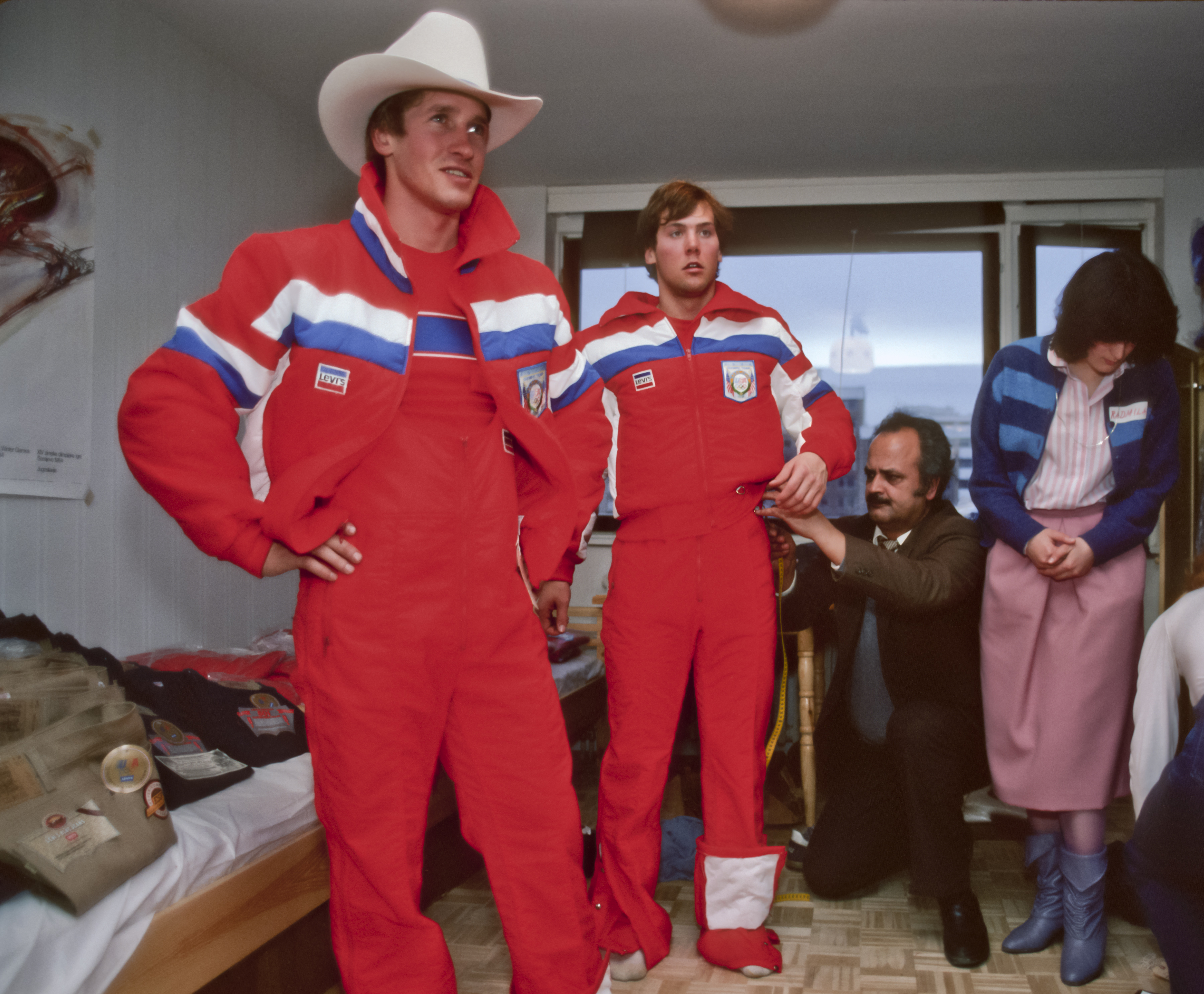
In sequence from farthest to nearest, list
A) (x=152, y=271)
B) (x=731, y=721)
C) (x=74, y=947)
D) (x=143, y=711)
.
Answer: (x=152, y=271) → (x=731, y=721) → (x=143, y=711) → (x=74, y=947)

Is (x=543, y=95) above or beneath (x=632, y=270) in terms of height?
above

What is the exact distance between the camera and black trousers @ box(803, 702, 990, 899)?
6.22ft

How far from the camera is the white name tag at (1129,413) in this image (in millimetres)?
1851

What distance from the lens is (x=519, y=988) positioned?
1286 millimetres

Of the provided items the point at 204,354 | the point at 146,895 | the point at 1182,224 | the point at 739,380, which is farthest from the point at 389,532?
the point at 1182,224

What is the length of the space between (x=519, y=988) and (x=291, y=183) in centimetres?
282

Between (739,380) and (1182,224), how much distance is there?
302 cm

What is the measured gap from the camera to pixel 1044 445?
1908 mm

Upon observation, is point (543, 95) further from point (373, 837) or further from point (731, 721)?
point (373, 837)

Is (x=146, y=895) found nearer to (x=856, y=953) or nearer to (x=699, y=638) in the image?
(x=699, y=638)

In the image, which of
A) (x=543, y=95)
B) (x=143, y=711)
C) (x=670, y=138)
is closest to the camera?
(x=143, y=711)

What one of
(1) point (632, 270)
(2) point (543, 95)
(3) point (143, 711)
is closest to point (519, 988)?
(3) point (143, 711)

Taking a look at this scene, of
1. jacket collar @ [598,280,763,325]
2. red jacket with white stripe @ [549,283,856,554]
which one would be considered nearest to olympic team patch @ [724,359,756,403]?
red jacket with white stripe @ [549,283,856,554]

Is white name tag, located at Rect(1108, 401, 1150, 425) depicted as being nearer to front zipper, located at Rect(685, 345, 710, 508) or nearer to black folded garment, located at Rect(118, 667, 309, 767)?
front zipper, located at Rect(685, 345, 710, 508)
